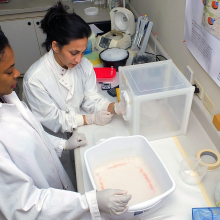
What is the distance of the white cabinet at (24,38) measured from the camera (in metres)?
2.64

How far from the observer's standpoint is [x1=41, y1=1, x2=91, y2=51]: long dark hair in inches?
46.5

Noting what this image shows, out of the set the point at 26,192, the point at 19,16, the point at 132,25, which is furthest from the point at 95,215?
the point at 19,16

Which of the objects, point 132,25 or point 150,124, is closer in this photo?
point 150,124

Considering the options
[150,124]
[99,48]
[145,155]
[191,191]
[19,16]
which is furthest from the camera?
[19,16]

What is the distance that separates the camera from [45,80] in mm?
1260

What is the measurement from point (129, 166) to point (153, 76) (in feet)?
1.56

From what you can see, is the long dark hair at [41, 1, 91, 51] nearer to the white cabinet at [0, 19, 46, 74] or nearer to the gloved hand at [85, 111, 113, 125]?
the gloved hand at [85, 111, 113, 125]

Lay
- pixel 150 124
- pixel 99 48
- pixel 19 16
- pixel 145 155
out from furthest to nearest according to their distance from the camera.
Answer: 1. pixel 19 16
2. pixel 99 48
3. pixel 150 124
4. pixel 145 155

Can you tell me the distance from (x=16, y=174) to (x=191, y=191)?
649 mm

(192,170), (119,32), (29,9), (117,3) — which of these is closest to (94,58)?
(119,32)

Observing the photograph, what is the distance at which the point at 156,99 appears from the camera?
1093mm

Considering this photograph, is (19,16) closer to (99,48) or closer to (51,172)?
(99,48)

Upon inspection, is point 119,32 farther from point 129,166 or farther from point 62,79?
point 129,166

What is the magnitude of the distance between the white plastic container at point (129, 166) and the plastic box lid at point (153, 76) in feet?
0.87
